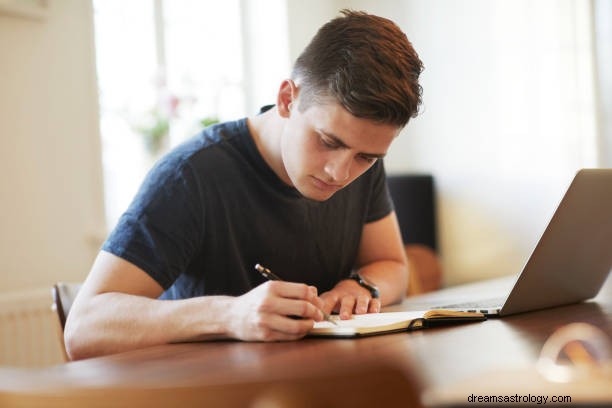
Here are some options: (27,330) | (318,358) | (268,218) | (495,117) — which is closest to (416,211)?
(495,117)

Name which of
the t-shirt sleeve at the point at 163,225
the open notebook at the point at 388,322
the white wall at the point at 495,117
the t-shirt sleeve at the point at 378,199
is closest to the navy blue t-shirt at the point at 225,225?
the t-shirt sleeve at the point at 163,225

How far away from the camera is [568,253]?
1.42m

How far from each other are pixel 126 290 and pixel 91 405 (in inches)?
24.1

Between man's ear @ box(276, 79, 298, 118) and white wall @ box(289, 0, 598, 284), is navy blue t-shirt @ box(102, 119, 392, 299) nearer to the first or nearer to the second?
man's ear @ box(276, 79, 298, 118)

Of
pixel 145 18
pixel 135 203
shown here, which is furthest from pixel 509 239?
pixel 135 203

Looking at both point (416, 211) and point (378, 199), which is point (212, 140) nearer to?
point (378, 199)

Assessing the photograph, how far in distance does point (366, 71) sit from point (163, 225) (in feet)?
1.57

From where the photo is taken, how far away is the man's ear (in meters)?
1.49

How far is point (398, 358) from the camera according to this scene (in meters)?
0.94

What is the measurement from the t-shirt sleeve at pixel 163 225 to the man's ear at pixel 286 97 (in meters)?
0.23

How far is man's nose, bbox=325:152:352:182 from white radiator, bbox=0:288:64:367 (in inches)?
69.6

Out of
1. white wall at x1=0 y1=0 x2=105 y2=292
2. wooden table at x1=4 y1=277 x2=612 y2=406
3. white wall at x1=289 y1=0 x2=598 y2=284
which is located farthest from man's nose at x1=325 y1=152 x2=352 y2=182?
white wall at x1=289 y1=0 x2=598 y2=284

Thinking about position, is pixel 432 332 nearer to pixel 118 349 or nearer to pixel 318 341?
pixel 318 341

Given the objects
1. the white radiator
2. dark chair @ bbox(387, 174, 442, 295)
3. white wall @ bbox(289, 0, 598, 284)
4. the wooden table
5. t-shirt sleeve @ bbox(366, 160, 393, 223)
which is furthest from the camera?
dark chair @ bbox(387, 174, 442, 295)
